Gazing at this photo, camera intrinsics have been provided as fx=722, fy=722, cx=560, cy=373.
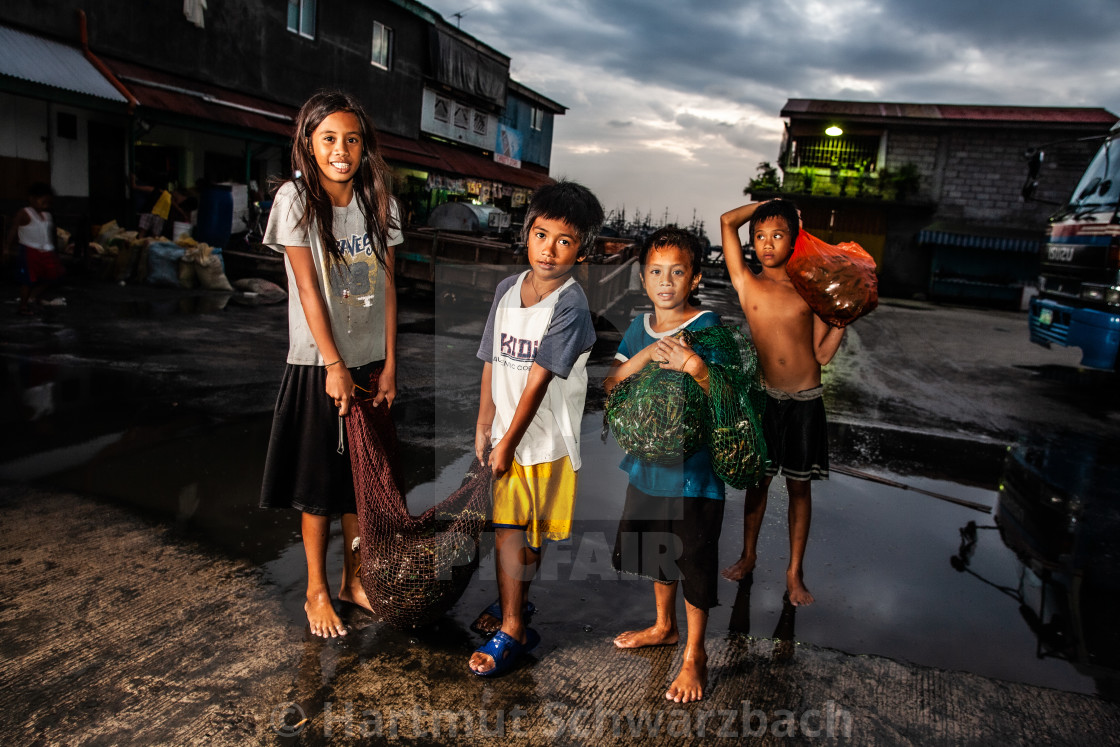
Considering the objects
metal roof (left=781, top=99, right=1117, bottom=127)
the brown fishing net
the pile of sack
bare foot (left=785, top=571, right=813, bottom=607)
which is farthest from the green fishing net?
metal roof (left=781, top=99, right=1117, bottom=127)

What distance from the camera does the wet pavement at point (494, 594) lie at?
2.25 metres

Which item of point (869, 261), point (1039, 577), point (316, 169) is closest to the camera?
point (316, 169)

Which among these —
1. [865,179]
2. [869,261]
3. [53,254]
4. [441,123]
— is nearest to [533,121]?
[441,123]

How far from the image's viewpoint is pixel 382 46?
2047 centimetres

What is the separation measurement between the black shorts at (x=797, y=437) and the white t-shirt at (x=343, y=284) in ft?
5.56

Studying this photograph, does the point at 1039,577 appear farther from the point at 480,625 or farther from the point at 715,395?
the point at 480,625

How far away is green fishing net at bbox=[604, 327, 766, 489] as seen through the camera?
7.74ft

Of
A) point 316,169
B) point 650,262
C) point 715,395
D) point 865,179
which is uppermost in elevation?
point 865,179

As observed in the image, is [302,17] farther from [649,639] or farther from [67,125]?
[649,639]

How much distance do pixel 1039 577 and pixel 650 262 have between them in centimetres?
266

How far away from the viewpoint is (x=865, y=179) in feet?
90.4

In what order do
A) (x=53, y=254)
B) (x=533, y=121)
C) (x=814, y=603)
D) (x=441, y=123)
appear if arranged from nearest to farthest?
(x=814, y=603), (x=53, y=254), (x=441, y=123), (x=533, y=121)

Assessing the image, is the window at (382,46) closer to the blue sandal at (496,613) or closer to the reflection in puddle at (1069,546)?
the reflection in puddle at (1069,546)

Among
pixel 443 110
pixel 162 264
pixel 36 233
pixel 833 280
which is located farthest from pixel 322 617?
pixel 443 110
